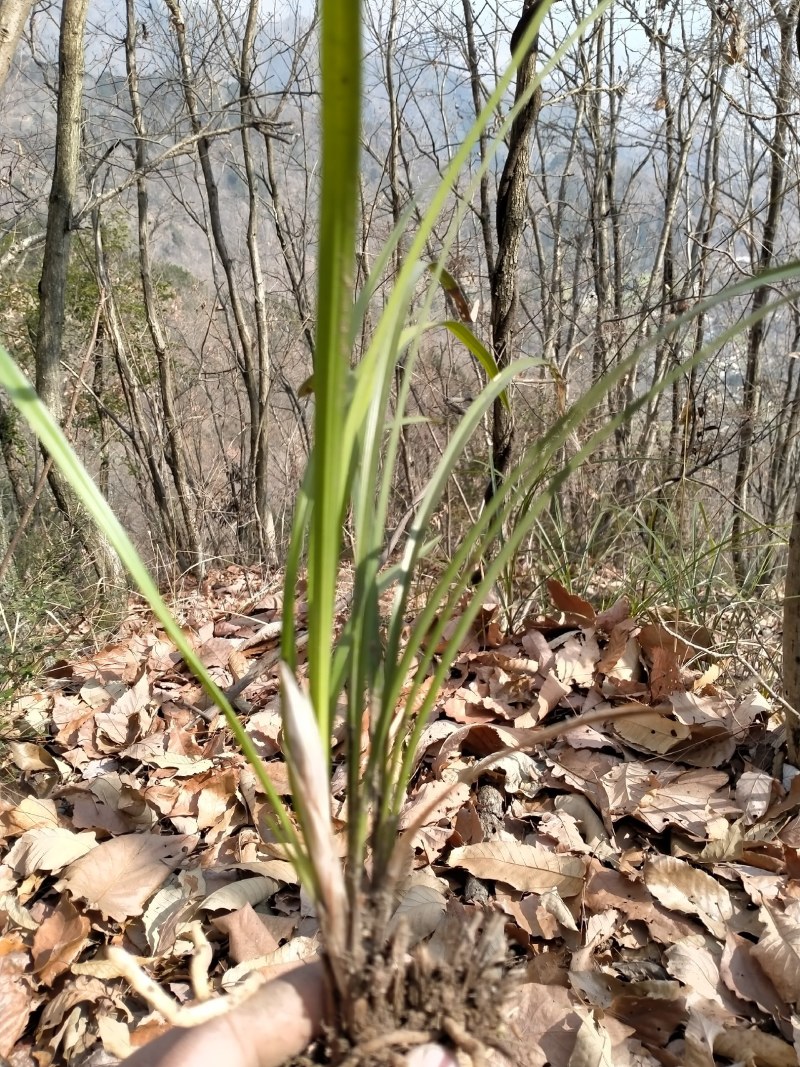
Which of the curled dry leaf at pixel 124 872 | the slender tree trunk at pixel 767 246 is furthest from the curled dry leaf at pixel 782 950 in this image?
the slender tree trunk at pixel 767 246

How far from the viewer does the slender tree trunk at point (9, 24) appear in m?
2.46

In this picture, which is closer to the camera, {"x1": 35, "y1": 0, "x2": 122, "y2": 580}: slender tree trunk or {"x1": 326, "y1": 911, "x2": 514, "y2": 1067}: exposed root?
{"x1": 326, "y1": 911, "x2": 514, "y2": 1067}: exposed root

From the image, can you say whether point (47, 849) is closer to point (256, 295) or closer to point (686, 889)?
point (686, 889)

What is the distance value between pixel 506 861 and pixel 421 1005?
53 centimetres

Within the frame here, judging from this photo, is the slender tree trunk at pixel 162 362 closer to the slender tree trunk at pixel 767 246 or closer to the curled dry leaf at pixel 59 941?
the slender tree trunk at pixel 767 246

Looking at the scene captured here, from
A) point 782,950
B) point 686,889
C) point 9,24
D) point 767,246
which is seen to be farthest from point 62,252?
point 767,246

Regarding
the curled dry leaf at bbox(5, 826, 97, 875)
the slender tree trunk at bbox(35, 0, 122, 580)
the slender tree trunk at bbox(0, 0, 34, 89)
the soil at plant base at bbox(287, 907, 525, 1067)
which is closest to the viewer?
the soil at plant base at bbox(287, 907, 525, 1067)

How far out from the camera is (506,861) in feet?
3.28

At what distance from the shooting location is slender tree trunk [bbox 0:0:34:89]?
246 cm

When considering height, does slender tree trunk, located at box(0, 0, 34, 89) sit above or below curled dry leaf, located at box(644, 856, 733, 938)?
above

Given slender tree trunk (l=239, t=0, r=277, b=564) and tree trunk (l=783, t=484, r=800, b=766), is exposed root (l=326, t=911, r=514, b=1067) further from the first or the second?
slender tree trunk (l=239, t=0, r=277, b=564)

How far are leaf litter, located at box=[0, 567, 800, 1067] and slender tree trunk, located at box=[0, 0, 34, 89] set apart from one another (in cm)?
260

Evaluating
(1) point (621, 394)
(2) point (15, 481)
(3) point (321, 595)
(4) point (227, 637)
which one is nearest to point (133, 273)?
(2) point (15, 481)

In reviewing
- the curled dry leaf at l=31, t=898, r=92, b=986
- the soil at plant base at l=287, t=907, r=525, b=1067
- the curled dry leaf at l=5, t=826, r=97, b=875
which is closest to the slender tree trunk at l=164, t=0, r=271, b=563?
the curled dry leaf at l=5, t=826, r=97, b=875
